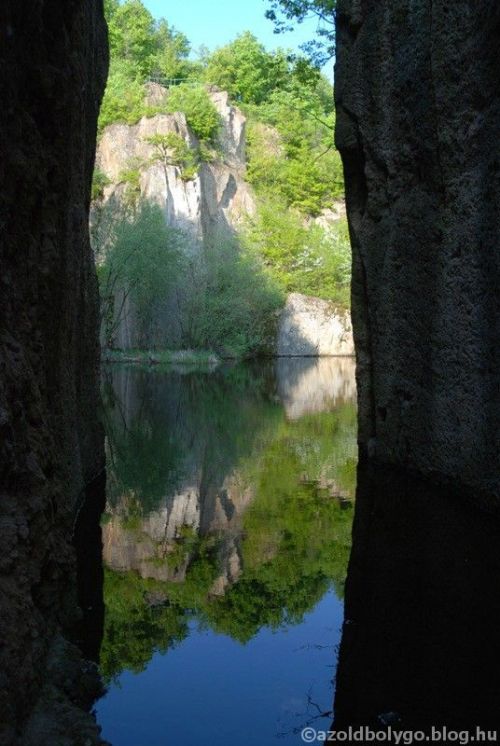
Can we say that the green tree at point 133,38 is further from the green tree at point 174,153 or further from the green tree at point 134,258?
the green tree at point 134,258

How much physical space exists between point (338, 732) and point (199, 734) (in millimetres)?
578

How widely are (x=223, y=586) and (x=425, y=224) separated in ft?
15.8

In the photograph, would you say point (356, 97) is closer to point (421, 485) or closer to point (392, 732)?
point (421, 485)

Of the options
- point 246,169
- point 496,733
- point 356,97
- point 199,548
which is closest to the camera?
point 496,733

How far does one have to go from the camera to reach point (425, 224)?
830 cm

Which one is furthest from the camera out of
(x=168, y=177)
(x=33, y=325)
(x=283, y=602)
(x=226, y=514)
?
(x=168, y=177)

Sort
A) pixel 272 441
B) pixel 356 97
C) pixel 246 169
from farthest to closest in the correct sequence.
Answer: pixel 246 169 < pixel 272 441 < pixel 356 97

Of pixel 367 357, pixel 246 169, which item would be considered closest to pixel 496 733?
pixel 367 357

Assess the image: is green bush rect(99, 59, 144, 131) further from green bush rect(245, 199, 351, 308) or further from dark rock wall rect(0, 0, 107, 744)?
dark rock wall rect(0, 0, 107, 744)

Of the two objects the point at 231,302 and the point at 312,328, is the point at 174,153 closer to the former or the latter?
the point at 231,302

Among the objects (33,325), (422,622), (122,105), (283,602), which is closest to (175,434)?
(283,602)

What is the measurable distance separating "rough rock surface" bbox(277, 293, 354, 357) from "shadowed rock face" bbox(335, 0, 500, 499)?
119ft

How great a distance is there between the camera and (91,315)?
887cm

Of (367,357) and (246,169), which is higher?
(246,169)
